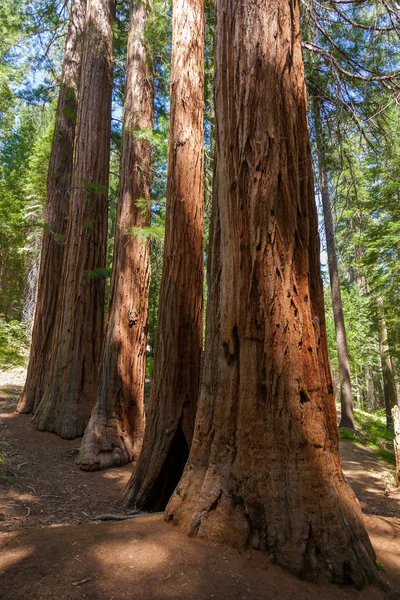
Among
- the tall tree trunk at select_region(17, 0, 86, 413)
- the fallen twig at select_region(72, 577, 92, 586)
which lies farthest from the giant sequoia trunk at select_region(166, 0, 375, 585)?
the tall tree trunk at select_region(17, 0, 86, 413)

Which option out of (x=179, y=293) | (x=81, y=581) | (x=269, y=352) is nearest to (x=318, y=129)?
(x=179, y=293)

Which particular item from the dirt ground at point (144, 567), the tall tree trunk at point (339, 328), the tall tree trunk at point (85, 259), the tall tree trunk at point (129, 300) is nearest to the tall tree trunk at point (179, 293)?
the dirt ground at point (144, 567)

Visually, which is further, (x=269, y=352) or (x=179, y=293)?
(x=179, y=293)

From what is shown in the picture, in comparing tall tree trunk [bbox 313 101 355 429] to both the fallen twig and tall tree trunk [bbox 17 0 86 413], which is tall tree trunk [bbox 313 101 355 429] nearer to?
tall tree trunk [bbox 17 0 86 413]

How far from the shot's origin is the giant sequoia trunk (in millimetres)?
2619

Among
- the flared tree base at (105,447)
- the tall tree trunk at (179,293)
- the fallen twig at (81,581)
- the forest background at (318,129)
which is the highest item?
the forest background at (318,129)

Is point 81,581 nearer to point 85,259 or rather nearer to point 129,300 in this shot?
point 129,300

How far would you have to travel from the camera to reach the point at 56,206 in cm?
1049

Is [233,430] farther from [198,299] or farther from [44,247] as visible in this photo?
[44,247]

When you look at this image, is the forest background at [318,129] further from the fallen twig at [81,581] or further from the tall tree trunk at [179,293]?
the fallen twig at [81,581]

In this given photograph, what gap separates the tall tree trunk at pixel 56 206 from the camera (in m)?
9.80

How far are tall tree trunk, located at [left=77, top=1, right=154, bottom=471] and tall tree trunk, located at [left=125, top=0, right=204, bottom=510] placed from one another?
190cm

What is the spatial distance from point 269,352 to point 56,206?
9134 mm

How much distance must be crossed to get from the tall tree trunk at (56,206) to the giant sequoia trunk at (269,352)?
7.49 meters
